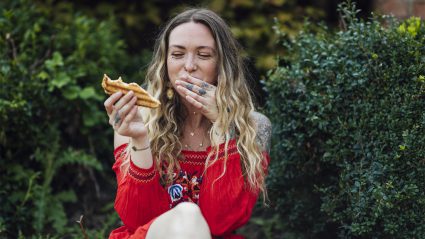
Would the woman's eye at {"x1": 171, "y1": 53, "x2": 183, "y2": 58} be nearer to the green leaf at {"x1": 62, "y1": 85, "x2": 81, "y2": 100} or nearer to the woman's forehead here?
the woman's forehead

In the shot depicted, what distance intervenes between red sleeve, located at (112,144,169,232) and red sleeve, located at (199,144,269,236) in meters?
0.23

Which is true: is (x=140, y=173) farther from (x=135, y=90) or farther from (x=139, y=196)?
(x=135, y=90)

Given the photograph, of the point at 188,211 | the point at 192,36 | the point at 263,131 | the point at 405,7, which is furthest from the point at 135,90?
the point at 405,7

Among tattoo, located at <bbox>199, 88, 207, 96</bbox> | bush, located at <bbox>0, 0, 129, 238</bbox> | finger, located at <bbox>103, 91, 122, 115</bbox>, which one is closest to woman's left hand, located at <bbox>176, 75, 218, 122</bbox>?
tattoo, located at <bbox>199, 88, 207, 96</bbox>

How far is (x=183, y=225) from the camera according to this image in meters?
2.42

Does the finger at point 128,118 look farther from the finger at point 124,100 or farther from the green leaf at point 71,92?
Result: the green leaf at point 71,92

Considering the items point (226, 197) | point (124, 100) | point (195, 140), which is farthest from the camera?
point (195, 140)

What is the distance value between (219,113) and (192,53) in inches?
13.0

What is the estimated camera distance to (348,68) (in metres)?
3.12

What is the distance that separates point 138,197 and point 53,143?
1587mm

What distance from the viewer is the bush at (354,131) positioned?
111 inches

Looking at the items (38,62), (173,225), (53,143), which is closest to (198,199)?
(173,225)

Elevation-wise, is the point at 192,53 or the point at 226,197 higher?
the point at 192,53

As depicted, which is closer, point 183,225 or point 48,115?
point 183,225
